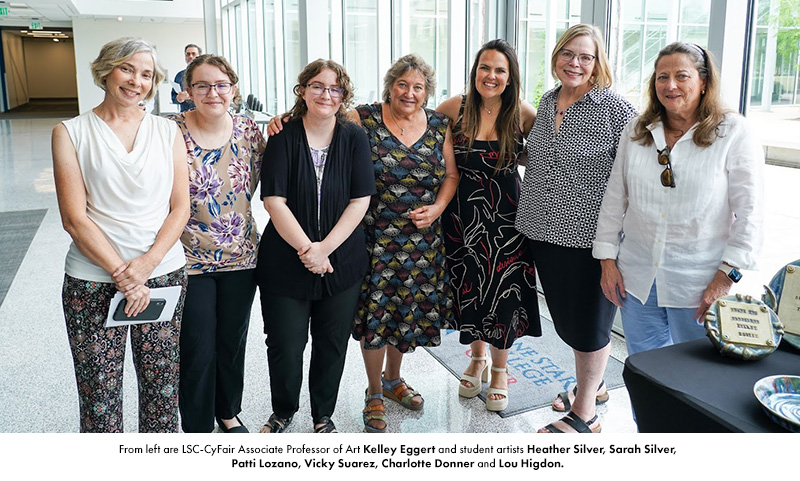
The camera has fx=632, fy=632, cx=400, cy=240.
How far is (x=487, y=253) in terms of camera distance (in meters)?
2.76

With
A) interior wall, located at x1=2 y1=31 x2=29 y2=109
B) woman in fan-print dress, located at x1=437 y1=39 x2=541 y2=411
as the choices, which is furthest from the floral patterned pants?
interior wall, located at x1=2 y1=31 x2=29 y2=109

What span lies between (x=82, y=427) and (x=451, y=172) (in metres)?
1.70

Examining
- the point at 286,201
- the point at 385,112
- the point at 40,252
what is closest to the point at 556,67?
the point at 385,112

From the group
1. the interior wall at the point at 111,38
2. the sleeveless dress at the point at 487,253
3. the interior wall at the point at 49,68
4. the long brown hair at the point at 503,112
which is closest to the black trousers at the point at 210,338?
the sleeveless dress at the point at 487,253

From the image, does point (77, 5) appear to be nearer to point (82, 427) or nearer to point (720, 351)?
point (82, 427)

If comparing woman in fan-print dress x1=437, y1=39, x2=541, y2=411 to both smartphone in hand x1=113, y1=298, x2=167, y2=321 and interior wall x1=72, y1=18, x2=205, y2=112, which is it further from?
interior wall x1=72, y1=18, x2=205, y2=112

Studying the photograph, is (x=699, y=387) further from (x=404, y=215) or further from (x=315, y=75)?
(x=315, y=75)

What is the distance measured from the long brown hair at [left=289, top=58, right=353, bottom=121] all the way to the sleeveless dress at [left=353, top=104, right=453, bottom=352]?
17 centimetres

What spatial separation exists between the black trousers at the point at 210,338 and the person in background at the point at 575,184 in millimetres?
1187

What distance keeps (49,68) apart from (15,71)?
4.26 metres

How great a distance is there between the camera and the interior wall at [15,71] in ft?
91.6

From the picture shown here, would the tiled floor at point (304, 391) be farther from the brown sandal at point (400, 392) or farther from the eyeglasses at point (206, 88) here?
the eyeglasses at point (206, 88)

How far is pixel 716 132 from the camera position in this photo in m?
2.01

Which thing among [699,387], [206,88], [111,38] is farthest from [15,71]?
[699,387]
